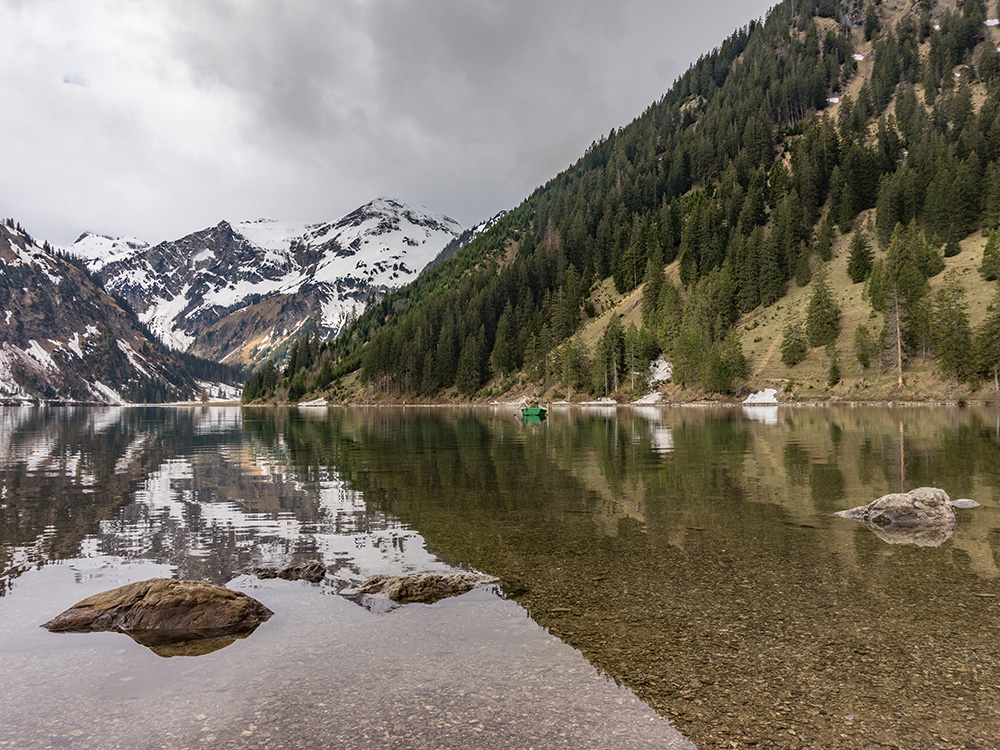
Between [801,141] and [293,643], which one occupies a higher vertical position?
[801,141]

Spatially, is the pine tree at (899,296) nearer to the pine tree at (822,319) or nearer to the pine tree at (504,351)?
the pine tree at (822,319)

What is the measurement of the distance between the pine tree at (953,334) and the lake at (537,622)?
77273 mm

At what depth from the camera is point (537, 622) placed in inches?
431

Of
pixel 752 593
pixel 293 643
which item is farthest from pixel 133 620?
pixel 752 593

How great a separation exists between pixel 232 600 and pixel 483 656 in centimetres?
566

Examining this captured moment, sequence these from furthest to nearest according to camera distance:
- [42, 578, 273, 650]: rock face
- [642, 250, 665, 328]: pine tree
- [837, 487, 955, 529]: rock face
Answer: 1. [642, 250, 665, 328]: pine tree
2. [837, 487, 955, 529]: rock face
3. [42, 578, 273, 650]: rock face

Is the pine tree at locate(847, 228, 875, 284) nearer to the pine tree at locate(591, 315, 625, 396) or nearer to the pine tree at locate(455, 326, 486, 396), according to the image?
the pine tree at locate(591, 315, 625, 396)

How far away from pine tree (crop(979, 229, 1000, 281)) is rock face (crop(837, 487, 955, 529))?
107 metres

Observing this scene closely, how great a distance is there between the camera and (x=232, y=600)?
11.6 m

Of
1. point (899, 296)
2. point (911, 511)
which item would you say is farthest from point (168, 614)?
point (899, 296)

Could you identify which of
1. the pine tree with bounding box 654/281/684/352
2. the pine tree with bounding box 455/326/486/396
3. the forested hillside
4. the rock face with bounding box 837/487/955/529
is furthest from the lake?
the pine tree with bounding box 455/326/486/396

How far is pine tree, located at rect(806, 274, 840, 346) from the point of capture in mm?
107312

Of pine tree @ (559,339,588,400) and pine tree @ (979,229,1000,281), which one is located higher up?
pine tree @ (979,229,1000,281)

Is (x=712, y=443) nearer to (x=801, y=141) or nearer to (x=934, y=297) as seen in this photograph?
A: (x=934, y=297)
